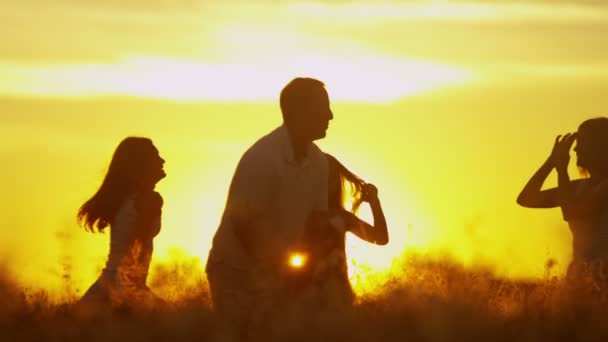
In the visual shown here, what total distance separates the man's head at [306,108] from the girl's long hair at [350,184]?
1.15 ft

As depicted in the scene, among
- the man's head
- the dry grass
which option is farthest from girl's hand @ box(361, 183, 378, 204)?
the dry grass

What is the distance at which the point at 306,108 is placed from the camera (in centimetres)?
1045

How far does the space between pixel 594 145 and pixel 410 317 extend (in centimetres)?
275

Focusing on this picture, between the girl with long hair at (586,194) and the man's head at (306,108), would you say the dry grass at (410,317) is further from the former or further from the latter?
the man's head at (306,108)

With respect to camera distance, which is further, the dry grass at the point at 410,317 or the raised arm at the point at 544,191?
the raised arm at the point at 544,191

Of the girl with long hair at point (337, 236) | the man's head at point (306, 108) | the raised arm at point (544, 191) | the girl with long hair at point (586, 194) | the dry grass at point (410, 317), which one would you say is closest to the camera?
the dry grass at point (410, 317)

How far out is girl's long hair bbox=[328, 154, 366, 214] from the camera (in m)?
10.6

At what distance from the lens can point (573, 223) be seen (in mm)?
11539

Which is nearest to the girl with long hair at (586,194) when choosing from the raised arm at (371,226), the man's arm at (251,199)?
the raised arm at (371,226)

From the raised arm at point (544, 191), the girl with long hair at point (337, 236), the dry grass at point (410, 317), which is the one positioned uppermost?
the raised arm at point (544, 191)

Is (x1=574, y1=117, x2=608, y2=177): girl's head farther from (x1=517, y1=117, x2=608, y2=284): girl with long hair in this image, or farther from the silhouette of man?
the silhouette of man

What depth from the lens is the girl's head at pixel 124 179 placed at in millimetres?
12297

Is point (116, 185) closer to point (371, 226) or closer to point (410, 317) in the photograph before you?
point (371, 226)

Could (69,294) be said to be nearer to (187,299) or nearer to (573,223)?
(187,299)
